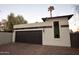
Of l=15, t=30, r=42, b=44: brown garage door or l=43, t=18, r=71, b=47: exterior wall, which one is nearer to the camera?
l=43, t=18, r=71, b=47: exterior wall

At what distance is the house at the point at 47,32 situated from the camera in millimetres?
4477

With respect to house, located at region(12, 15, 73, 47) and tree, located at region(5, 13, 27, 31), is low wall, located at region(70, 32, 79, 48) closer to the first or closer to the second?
house, located at region(12, 15, 73, 47)

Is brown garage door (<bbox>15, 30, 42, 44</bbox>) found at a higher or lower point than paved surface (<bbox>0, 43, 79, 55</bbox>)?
higher

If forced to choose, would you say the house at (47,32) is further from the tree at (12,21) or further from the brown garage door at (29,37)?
the tree at (12,21)

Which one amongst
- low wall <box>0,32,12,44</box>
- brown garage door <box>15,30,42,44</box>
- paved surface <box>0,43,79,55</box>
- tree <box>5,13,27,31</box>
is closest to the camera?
paved surface <box>0,43,79,55</box>

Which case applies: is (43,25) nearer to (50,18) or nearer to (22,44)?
(50,18)

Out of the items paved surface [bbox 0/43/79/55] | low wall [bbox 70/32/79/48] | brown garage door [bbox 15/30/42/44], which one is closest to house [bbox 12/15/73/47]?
brown garage door [bbox 15/30/42/44]

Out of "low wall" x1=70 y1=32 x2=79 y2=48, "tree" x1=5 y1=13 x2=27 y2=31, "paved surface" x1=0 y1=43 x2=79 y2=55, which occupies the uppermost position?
"tree" x1=5 y1=13 x2=27 y2=31

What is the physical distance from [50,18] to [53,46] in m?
1.08

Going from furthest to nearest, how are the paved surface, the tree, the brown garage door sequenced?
the brown garage door → the tree → the paved surface

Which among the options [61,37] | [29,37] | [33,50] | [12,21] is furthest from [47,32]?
[12,21]

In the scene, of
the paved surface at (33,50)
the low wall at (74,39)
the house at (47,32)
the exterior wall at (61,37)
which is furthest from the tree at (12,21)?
the low wall at (74,39)

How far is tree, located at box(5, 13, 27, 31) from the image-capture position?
4.40 meters
